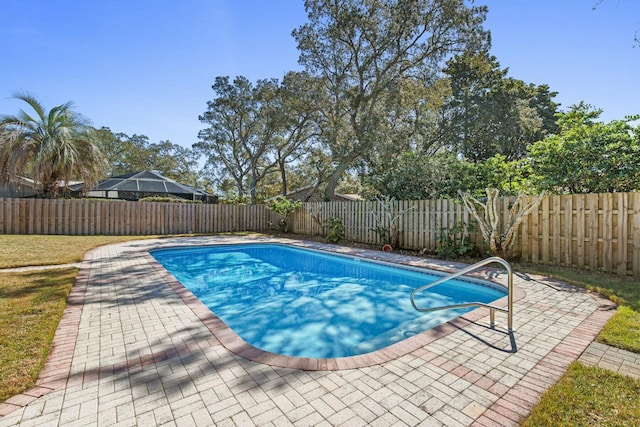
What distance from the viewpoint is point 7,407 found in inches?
76.6

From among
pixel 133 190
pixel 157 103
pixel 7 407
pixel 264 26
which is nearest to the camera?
pixel 7 407

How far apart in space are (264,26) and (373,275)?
9019 millimetres

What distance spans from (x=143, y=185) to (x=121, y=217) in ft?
14.6

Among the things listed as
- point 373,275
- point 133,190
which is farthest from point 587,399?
point 133,190

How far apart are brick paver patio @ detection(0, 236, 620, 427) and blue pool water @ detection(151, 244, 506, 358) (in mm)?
829

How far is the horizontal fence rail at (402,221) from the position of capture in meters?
5.80

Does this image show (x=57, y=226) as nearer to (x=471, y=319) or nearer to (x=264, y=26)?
(x=264, y=26)

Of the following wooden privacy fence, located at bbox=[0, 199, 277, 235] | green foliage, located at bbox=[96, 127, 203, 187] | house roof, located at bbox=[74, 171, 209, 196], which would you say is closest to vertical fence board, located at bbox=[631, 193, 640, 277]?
wooden privacy fence, located at bbox=[0, 199, 277, 235]

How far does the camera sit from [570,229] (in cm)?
631

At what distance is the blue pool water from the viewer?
3.91 metres

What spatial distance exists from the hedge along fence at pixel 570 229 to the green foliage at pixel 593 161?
2.37ft

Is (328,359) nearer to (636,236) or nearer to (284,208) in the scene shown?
(636,236)

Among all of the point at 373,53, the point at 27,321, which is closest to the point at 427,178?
the point at 373,53

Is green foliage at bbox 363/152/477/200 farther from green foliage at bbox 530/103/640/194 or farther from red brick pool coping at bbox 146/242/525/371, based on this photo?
red brick pool coping at bbox 146/242/525/371
